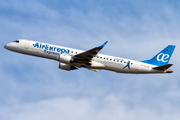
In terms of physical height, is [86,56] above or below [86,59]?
above

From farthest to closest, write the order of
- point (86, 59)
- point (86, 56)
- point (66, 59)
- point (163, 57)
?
point (163, 57)
point (86, 59)
point (86, 56)
point (66, 59)

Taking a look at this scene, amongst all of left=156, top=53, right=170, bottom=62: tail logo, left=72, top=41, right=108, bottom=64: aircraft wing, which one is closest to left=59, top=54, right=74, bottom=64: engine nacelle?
left=72, top=41, right=108, bottom=64: aircraft wing

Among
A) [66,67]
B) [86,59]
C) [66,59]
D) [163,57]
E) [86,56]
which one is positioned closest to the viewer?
[66,59]

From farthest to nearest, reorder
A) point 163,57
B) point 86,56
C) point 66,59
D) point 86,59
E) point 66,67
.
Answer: point 66,67 < point 163,57 < point 86,59 < point 86,56 < point 66,59

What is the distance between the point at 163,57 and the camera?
60.0m

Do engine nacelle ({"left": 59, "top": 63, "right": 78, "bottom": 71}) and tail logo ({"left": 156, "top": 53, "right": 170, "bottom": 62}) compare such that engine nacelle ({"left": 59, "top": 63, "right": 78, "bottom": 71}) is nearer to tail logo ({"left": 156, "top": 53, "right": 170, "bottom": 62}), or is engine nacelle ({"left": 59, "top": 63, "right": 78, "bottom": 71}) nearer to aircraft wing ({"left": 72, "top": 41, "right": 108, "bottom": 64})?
aircraft wing ({"left": 72, "top": 41, "right": 108, "bottom": 64})

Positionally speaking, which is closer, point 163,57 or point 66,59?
point 66,59

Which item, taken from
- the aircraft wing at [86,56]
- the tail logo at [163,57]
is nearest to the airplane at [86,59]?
the aircraft wing at [86,56]

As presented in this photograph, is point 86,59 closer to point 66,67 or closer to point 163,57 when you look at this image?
point 66,67

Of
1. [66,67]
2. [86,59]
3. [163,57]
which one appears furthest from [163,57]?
[66,67]

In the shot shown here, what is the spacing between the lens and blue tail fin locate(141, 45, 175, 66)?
194 feet

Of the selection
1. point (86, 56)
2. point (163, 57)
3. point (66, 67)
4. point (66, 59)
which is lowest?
point (66, 67)

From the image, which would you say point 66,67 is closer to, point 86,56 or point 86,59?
A: point 86,59

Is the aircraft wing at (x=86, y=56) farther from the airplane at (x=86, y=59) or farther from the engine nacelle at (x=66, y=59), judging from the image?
the engine nacelle at (x=66, y=59)
